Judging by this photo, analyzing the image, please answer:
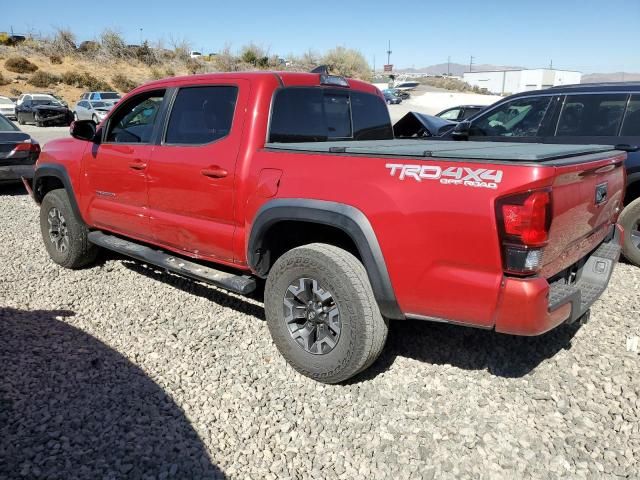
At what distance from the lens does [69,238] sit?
17.1 ft

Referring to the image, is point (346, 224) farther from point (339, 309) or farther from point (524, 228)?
point (524, 228)

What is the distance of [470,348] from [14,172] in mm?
8437

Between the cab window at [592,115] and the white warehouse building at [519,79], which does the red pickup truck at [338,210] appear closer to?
the cab window at [592,115]

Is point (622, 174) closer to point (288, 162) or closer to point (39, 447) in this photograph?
point (288, 162)

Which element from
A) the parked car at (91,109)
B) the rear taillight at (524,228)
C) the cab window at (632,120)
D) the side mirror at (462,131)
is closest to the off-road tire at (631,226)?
the cab window at (632,120)

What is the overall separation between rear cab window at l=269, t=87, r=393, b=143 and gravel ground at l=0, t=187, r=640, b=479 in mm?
1521

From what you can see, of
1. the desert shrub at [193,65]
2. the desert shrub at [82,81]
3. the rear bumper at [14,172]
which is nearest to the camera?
the rear bumper at [14,172]

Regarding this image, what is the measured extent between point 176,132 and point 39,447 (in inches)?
93.7

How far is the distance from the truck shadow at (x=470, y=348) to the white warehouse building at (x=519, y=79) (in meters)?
85.4

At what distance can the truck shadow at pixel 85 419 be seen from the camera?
2.54 meters

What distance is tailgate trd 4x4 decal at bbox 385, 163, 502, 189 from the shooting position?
243 centimetres

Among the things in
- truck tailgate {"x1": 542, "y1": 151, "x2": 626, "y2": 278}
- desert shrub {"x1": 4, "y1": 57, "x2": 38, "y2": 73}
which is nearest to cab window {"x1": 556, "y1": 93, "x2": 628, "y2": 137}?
truck tailgate {"x1": 542, "y1": 151, "x2": 626, "y2": 278}

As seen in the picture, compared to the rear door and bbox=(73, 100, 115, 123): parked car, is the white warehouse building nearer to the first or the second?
bbox=(73, 100, 115, 123): parked car

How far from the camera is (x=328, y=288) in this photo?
310 cm
